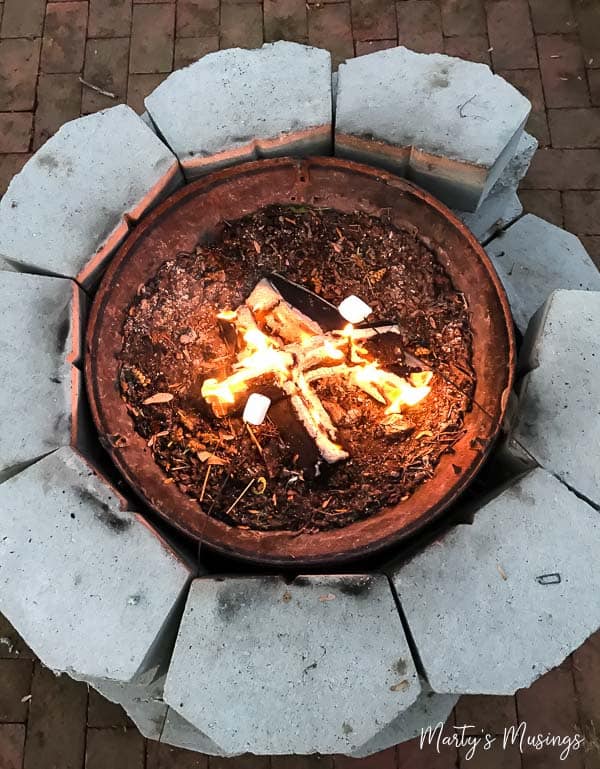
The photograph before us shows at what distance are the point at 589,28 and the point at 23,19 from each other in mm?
2613

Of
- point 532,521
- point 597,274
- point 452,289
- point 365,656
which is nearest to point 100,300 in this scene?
point 452,289

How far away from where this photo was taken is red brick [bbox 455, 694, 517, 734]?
7.71ft

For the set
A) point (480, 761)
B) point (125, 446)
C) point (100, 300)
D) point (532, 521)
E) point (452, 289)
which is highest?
point (100, 300)

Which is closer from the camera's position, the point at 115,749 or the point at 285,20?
the point at 115,749

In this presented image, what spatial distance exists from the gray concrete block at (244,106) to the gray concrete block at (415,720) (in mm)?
1801

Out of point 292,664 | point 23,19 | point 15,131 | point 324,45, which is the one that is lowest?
point 292,664

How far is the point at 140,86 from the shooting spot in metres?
2.89

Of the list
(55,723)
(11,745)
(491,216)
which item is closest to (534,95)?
(491,216)

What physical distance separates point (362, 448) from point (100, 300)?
0.88 m

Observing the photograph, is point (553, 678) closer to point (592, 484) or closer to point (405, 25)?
point (592, 484)

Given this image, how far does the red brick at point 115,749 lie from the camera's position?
2357 mm

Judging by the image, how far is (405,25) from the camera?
291 centimetres

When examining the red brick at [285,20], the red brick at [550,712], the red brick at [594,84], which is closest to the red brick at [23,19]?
the red brick at [285,20]

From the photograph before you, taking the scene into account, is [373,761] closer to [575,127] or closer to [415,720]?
[415,720]
